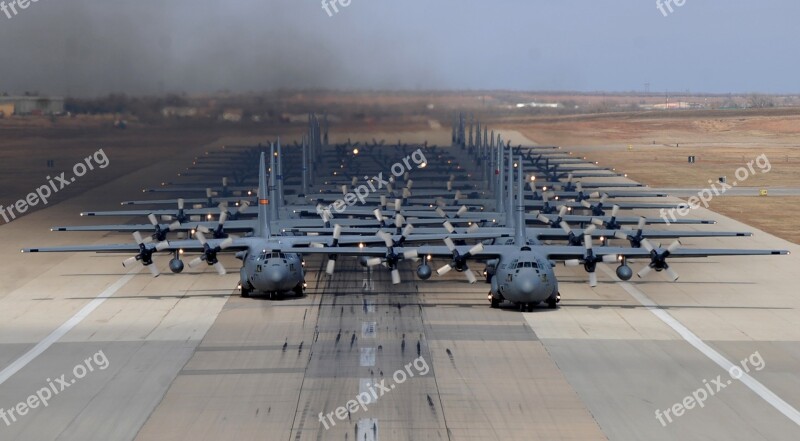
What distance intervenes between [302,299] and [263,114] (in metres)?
59.6

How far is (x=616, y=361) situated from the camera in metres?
55.2

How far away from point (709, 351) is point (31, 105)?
3685 inches

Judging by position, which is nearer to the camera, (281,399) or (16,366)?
(281,399)

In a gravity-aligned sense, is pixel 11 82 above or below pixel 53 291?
above

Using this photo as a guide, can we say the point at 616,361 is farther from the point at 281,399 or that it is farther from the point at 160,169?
the point at 160,169

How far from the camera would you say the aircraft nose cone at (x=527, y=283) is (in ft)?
210

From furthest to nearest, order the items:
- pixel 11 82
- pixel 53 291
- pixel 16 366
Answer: pixel 11 82 < pixel 53 291 < pixel 16 366

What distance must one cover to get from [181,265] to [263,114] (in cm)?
5406

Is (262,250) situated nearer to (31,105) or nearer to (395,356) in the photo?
(395,356)

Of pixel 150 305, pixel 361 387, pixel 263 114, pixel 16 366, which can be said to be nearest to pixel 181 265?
pixel 150 305

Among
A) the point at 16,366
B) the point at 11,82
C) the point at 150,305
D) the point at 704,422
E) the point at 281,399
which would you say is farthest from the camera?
the point at 11,82

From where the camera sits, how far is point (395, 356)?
2211 inches

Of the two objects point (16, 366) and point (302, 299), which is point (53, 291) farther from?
point (16, 366)

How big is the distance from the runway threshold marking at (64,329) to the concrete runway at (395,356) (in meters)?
0.15
